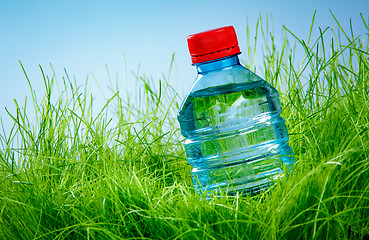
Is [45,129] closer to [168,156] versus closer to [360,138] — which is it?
[168,156]

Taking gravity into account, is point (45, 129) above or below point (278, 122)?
above

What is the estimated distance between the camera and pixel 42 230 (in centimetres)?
117

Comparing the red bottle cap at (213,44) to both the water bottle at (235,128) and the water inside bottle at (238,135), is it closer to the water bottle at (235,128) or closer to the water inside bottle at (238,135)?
the water bottle at (235,128)

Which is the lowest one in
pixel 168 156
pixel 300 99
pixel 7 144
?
pixel 168 156

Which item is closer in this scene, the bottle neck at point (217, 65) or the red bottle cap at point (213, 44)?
the red bottle cap at point (213, 44)

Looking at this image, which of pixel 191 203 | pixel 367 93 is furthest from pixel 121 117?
pixel 367 93

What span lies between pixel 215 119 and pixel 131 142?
0.34m

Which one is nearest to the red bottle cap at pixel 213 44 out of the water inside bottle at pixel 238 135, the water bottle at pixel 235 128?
the water bottle at pixel 235 128

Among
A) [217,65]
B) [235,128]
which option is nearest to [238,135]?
[235,128]

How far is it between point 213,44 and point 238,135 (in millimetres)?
344

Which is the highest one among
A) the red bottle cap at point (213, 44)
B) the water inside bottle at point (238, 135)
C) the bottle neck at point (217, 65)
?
the red bottle cap at point (213, 44)

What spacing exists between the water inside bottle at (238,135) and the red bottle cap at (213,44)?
7.0 inches

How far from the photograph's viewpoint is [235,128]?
141 centimetres

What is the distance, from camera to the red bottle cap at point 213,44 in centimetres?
122
